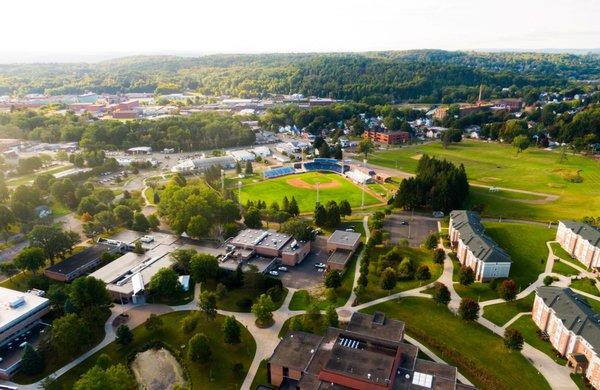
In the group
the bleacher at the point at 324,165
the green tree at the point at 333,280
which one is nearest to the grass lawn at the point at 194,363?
the green tree at the point at 333,280

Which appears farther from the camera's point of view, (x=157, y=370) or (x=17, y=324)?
(x=17, y=324)

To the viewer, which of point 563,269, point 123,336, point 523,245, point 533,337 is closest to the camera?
point 123,336

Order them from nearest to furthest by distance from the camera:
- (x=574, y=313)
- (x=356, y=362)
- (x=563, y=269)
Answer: (x=356, y=362) < (x=574, y=313) < (x=563, y=269)

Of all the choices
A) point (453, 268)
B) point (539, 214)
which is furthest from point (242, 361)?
point (539, 214)

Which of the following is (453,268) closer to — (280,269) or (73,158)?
(280,269)

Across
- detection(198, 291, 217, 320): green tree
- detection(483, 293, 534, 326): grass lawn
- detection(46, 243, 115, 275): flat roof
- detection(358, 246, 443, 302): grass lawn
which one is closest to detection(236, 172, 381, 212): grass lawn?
detection(358, 246, 443, 302): grass lawn

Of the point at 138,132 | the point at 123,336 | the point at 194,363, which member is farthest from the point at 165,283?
the point at 138,132

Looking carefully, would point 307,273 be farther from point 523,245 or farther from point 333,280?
point 523,245
